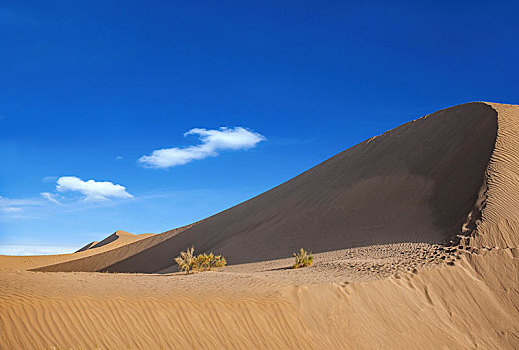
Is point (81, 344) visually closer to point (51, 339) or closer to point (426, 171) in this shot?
point (51, 339)

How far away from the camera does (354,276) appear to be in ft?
35.7

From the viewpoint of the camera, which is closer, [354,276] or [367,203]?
[354,276]

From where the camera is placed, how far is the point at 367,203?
69.0ft

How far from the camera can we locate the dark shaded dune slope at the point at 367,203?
18125 millimetres

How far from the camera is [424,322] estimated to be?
9641 mm

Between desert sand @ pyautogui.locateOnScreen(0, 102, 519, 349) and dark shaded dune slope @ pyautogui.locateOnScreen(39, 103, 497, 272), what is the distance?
0.10 meters

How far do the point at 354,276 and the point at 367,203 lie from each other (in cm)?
1061

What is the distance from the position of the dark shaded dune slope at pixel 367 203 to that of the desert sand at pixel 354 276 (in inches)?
3.9

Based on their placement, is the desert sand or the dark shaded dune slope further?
the dark shaded dune slope

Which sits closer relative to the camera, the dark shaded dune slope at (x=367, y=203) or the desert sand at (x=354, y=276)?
the desert sand at (x=354, y=276)

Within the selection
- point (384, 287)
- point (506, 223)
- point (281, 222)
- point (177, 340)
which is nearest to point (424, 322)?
point (384, 287)

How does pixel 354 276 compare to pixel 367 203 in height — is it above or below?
below

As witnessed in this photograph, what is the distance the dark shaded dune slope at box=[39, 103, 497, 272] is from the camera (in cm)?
1812

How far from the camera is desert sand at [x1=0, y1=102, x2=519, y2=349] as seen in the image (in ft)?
24.2
